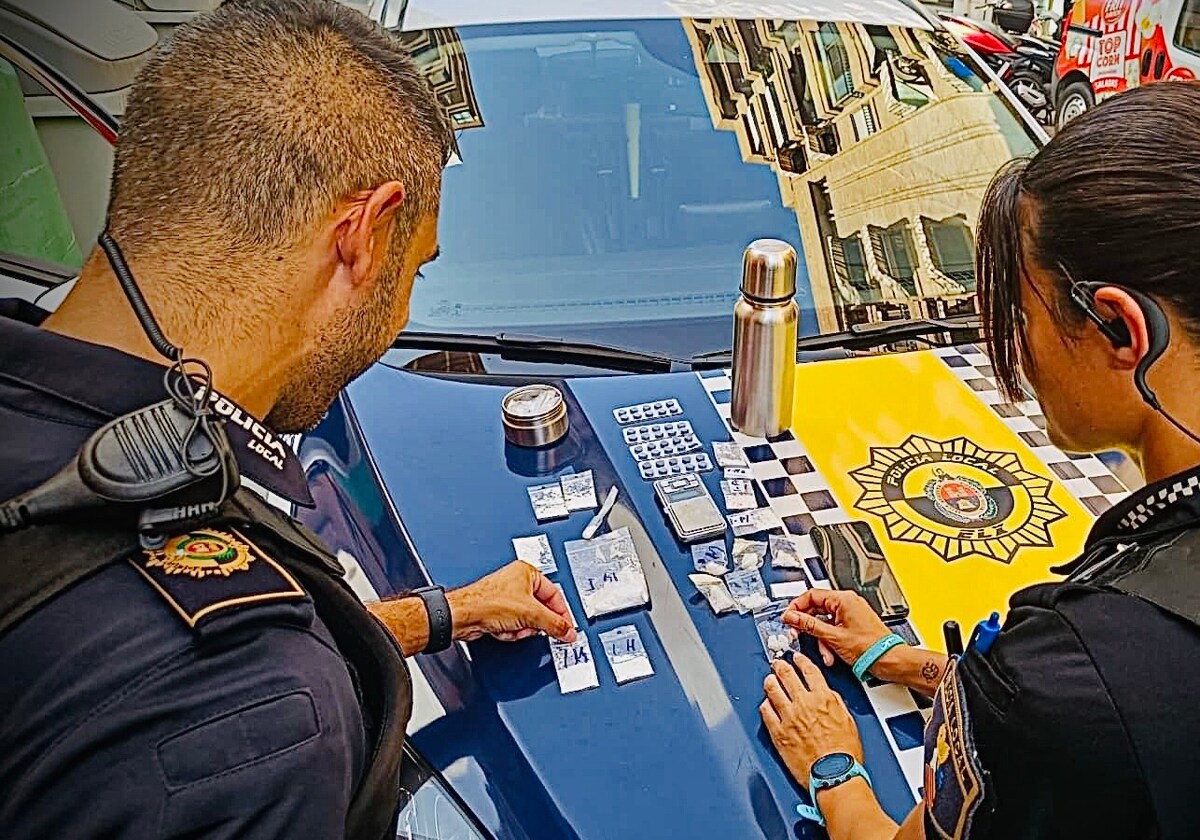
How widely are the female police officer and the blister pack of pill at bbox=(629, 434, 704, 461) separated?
28.3 inches

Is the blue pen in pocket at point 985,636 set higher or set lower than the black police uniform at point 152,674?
lower

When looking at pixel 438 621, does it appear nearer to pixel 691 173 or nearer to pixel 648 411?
pixel 648 411

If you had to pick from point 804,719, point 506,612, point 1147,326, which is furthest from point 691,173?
point 1147,326

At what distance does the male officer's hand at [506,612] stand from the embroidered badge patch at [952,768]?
529mm

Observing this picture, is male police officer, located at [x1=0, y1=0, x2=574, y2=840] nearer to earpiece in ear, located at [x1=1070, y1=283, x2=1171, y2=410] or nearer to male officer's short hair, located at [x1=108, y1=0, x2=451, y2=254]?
male officer's short hair, located at [x1=108, y1=0, x2=451, y2=254]

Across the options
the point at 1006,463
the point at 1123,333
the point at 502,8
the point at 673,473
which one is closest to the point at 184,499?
the point at 1123,333

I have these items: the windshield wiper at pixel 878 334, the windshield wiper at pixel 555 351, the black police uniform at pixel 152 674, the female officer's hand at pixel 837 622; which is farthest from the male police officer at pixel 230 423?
the windshield wiper at pixel 878 334

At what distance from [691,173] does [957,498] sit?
89 centimetres

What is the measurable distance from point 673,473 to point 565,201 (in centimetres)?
69

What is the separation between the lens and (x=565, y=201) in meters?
2.00

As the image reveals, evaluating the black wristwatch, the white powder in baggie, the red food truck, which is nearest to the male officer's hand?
the black wristwatch

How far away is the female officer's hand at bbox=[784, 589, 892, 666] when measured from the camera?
4.15 ft

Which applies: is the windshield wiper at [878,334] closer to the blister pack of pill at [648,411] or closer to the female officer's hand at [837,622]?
the blister pack of pill at [648,411]

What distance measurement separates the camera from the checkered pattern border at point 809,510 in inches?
46.7
